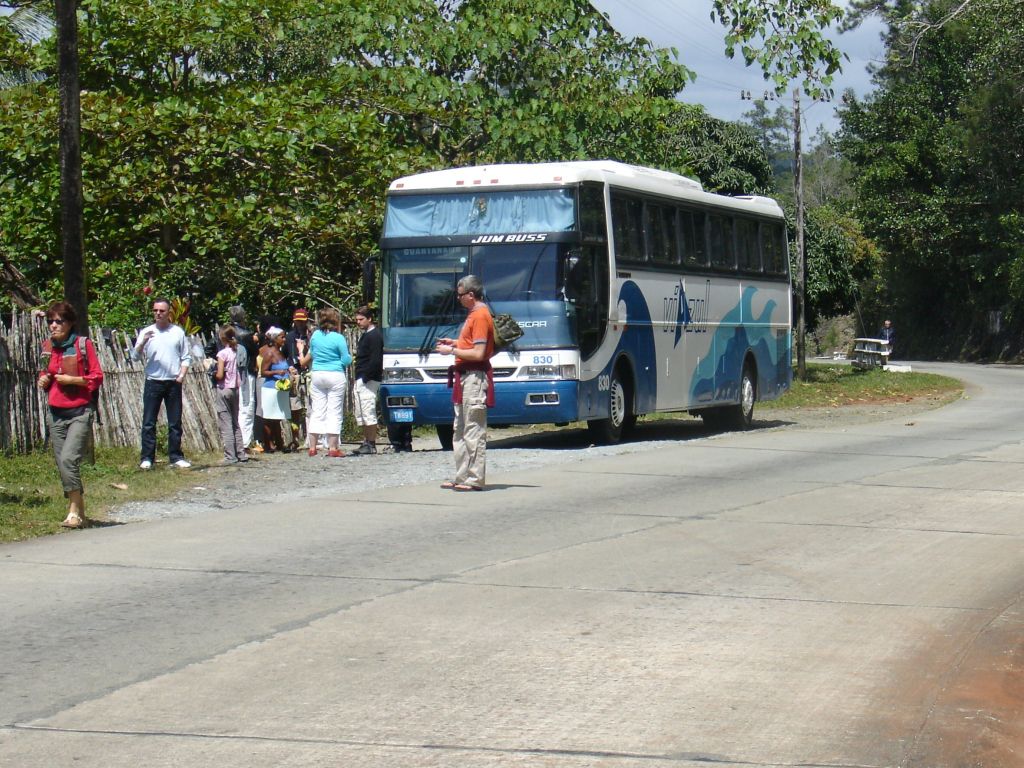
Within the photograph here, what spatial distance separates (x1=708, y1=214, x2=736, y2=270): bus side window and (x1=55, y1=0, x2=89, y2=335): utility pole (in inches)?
412

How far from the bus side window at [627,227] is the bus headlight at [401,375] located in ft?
10.2

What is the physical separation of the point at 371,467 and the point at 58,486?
3.50m

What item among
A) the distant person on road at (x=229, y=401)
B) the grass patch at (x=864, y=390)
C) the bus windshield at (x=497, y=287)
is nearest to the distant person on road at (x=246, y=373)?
the distant person on road at (x=229, y=401)

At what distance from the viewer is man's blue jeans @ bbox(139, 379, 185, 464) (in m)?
16.5

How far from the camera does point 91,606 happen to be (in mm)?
8312

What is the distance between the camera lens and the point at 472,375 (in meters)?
13.7

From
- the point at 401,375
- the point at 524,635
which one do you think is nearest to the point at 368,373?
the point at 401,375

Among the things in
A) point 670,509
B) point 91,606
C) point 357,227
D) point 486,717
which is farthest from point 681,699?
point 357,227

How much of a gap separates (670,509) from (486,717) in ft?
23.2

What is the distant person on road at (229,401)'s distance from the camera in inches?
678

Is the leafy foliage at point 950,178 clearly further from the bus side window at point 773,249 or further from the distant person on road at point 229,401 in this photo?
the distant person on road at point 229,401

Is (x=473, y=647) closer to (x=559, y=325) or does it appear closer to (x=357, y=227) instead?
(x=559, y=325)

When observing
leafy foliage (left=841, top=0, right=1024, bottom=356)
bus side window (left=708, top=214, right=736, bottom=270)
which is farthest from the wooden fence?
leafy foliage (left=841, top=0, right=1024, bottom=356)

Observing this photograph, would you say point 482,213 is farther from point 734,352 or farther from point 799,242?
point 799,242
